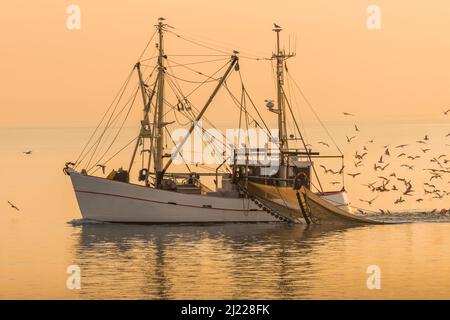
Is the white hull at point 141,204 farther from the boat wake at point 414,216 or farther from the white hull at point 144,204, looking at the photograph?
the boat wake at point 414,216

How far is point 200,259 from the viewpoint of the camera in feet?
256

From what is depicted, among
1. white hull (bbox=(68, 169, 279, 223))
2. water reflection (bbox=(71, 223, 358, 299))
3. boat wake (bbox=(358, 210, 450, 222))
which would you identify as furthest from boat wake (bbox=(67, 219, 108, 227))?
boat wake (bbox=(358, 210, 450, 222))

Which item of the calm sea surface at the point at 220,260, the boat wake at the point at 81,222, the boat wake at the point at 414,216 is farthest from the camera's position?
the boat wake at the point at 414,216

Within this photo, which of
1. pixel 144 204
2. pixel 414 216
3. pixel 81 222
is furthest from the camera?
pixel 414 216

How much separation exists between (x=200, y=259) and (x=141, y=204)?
22765 mm

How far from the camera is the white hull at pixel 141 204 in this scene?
99.9 metres

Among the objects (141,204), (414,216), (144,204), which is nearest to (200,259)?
(144,204)

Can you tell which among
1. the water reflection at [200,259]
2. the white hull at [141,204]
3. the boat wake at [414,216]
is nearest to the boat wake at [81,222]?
the white hull at [141,204]

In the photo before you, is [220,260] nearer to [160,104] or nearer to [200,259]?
[200,259]

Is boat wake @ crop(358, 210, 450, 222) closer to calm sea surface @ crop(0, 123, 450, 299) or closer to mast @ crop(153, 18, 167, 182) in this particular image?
calm sea surface @ crop(0, 123, 450, 299)

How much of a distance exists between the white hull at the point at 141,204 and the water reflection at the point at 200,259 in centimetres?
134
